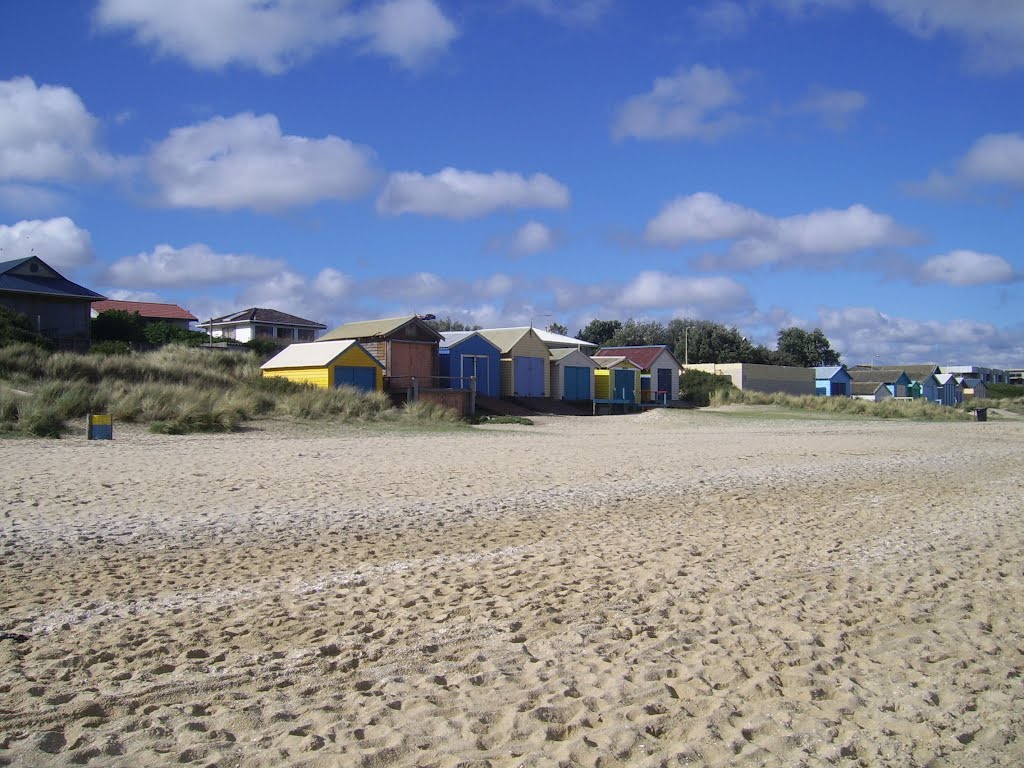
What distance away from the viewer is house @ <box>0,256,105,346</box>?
120 feet

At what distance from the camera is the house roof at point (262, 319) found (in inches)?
2309

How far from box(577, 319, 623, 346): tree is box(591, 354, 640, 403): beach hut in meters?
43.9

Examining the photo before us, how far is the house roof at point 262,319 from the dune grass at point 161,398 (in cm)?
2970

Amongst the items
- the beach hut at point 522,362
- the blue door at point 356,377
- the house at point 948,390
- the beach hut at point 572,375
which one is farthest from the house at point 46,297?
the house at point 948,390

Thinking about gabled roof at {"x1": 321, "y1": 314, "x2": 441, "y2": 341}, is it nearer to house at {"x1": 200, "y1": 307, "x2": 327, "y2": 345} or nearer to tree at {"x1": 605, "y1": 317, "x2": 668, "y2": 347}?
house at {"x1": 200, "y1": 307, "x2": 327, "y2": 345}

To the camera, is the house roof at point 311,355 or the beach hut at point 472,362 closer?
the house roof at point 311,355

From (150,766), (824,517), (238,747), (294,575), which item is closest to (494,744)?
(238,747)

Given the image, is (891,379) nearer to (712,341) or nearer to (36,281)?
(712,341)

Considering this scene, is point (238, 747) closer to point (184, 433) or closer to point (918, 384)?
point (184, 433)

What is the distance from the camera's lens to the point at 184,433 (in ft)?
59.8

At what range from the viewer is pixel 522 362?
35688 millimetres

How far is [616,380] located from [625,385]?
66 centimetres

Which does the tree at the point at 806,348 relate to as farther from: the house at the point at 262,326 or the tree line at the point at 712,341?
the house at the point at 262,326

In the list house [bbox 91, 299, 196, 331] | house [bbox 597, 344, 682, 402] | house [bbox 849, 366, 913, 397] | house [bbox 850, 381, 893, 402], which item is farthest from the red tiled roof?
house [bbox 91, 299, 196, 331]
